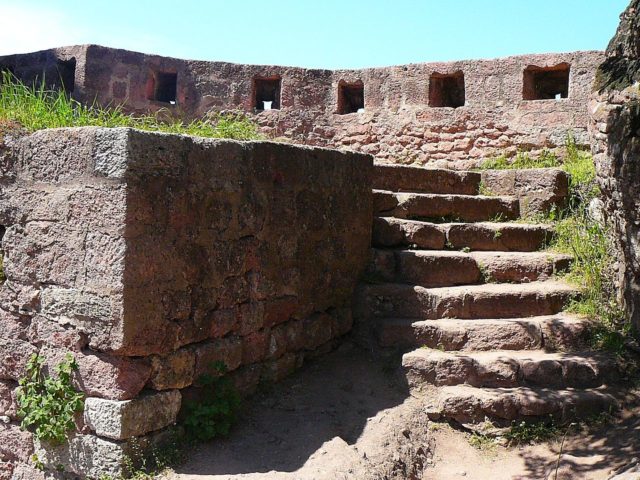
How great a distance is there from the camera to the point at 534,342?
490 cm

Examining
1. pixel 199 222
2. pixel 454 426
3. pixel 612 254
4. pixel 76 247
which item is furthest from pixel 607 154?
pixel 76 247

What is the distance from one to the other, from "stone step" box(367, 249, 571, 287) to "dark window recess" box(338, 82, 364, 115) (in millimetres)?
4916

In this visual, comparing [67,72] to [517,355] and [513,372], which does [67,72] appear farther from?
[513,372]

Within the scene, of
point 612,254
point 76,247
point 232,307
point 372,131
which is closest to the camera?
point 76,247

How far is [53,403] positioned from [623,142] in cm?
381

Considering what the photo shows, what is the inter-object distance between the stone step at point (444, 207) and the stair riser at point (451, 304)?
1025 mm

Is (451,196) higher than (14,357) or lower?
higher

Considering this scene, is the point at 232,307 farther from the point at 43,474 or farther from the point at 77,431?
the point at 43,474

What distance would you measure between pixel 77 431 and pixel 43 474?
36 cm

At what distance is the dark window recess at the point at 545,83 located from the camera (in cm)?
895

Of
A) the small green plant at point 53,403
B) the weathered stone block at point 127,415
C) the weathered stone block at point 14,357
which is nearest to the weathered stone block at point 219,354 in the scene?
the weathered stone block at point 127,415

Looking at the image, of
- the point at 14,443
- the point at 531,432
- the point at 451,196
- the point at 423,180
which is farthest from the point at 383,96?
the point at 14,443

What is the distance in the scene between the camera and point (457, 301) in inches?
200

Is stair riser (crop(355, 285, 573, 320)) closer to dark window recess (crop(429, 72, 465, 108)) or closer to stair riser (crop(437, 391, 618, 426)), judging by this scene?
stair riser (crop(437, 391, 618, 426))
